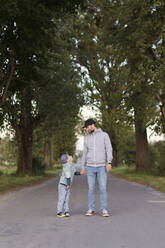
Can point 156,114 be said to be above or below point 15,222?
above

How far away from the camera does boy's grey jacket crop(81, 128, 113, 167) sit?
7.96m

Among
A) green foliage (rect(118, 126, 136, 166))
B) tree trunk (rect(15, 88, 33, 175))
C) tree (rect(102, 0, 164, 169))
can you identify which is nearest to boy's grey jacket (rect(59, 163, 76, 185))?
tree (rect(102, 0, 164, 169))

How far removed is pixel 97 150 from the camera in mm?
8000

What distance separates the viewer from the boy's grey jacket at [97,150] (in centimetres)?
796

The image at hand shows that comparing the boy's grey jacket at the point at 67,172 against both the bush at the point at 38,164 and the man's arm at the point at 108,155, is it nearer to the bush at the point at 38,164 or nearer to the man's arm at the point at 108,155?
the man's arm at the point at 108,155

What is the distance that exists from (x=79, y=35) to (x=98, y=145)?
23888 mm

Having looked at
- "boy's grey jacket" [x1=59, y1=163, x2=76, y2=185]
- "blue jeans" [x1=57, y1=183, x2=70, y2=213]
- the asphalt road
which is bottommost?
the asphalt road

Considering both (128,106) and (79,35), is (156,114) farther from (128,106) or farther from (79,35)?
(79,35)

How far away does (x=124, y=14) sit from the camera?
20.2m

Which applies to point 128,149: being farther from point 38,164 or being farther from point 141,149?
point 141,149

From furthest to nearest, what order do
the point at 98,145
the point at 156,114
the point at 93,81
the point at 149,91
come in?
the point at 93,81, the point at 156,114, the point at 149,91, the point at 98,145

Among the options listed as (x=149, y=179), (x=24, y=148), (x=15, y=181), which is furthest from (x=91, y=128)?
(x=24, y=148)

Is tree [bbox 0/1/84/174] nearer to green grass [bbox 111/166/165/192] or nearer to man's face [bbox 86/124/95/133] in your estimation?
man's face [bbox 86/124/95/133]

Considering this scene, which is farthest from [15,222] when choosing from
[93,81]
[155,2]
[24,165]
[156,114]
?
[93,81]
